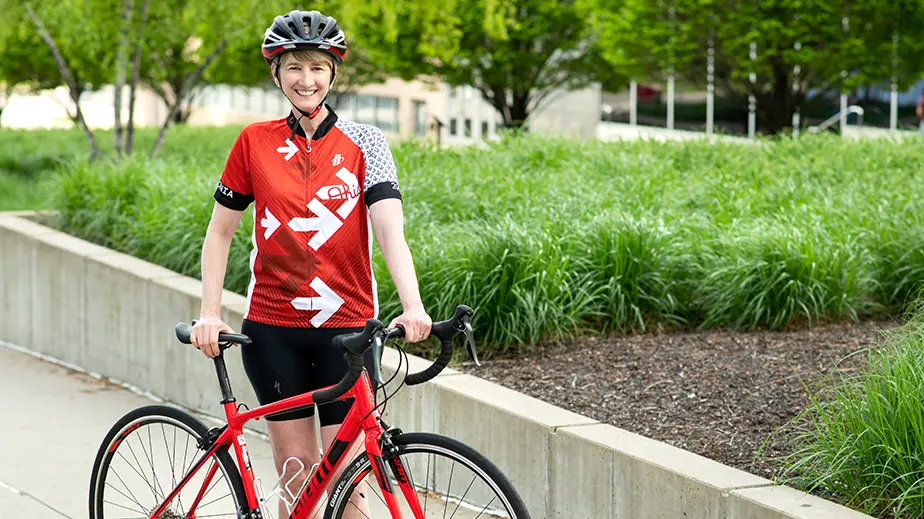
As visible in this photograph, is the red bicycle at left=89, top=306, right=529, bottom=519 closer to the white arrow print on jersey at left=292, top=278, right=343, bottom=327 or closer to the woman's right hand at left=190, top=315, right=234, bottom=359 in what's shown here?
the woman's right hand at left=190, top=315, right=234, bottom=359

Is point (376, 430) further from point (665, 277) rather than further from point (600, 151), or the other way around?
point (600, 151)

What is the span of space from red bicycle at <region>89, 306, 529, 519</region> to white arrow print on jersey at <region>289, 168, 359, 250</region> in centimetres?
35

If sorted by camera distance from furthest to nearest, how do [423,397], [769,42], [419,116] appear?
[419,116], [769,42], [423,397]

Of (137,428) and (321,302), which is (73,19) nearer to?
(137,428)

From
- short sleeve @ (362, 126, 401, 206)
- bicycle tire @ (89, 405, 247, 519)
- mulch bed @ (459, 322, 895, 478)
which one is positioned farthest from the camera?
mulch bed @ (459, 322, 895, 478)

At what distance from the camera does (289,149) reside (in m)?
3.69

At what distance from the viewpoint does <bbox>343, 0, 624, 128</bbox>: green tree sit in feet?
78.0

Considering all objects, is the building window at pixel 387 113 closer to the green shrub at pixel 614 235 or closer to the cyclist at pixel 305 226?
the green shrub at pixel 614 235

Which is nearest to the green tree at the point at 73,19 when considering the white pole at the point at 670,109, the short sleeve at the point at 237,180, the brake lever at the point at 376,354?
the short sleeve at the point at 237,180

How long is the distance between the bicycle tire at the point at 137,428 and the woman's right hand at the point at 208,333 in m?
0.31

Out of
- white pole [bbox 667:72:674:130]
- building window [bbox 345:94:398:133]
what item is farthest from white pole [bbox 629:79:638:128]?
building window [bbox 345:94:398:133]

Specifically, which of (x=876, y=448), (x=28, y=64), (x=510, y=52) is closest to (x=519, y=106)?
(x=510, y=52)

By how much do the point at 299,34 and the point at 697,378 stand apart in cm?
315

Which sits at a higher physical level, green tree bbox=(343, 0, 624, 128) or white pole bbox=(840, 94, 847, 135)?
green tree bbox=(343, 0, 624, 128)
